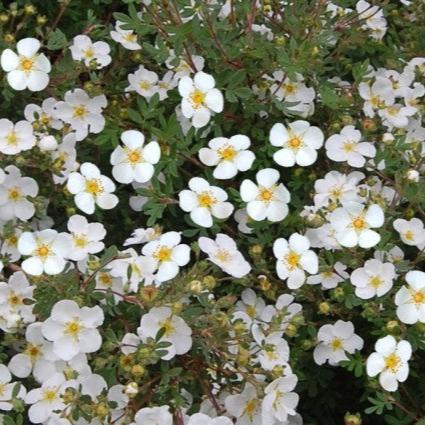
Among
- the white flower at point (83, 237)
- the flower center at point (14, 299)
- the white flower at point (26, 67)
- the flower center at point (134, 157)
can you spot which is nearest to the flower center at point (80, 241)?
the white flower at point (83, 237)

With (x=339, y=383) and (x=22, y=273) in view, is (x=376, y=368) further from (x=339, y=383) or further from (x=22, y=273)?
(x=22, y=273)

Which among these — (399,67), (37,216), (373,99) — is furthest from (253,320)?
(399,67)

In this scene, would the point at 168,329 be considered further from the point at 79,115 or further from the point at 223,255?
the point at 79,115

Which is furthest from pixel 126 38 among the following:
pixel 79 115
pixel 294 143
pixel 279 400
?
pixel 279 400

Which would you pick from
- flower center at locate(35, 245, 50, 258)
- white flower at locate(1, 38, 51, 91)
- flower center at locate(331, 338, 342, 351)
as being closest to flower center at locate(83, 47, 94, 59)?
white flower at locate(1, 38, 51, 91)

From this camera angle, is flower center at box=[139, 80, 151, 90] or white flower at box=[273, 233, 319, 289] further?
flower center at box=[139, 80, 151, 90]

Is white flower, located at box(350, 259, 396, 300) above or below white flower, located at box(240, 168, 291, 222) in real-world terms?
below

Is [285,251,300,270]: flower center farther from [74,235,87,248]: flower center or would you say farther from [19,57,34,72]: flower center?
[19,57,34,72]: flower center
